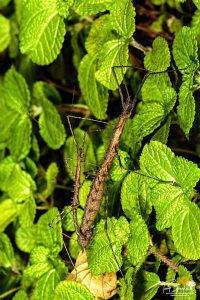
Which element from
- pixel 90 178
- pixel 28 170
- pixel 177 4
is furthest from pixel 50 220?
pixel 177 4

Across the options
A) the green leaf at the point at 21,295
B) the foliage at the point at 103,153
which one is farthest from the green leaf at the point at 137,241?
the green leaf at the point at 21,295

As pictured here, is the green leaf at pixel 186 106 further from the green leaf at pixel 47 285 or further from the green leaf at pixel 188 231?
the green leaf at pixel 47 285

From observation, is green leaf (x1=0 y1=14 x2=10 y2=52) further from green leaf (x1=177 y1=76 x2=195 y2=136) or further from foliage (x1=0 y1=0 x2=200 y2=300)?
green leaf (x1=177 y1=76 x2=195 y2=136)

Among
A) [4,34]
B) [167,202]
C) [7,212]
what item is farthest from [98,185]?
[4,34]

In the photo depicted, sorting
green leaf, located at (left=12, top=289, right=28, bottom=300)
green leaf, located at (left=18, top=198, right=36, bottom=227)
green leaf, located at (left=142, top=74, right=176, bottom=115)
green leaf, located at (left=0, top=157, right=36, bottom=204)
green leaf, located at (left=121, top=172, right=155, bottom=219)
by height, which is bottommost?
green leaf, located at (left=12, top=289, right=28, bottom=300)

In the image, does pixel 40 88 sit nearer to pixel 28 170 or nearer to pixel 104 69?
pixel 28 170

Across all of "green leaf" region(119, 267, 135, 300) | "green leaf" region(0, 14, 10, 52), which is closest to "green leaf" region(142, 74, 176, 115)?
"green leaf" region(119, 267, 135, 300)

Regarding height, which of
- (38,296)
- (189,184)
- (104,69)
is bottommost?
(38,296)

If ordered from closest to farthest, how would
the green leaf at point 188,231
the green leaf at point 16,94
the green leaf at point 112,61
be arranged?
the green leaf at point 188,231 < the green leaf at point 112,61 < the green leaf at point 16,94
